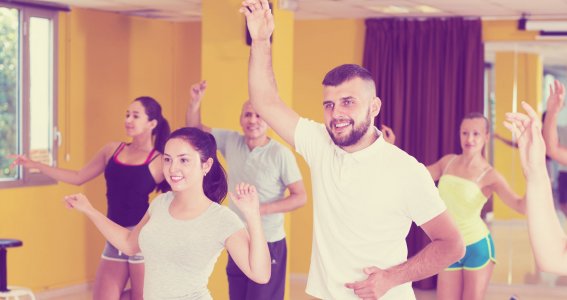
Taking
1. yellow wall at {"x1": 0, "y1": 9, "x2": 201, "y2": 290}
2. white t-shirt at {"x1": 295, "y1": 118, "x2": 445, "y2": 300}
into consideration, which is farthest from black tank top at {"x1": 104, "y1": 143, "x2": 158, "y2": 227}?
yellow wall at {"x1": 0, "y1": 9, "x2": 201, "y2": 290}

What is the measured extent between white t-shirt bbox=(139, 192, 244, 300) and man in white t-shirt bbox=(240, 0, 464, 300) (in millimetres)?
436

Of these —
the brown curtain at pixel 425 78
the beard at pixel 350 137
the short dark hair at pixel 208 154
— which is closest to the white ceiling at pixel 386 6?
the brown curtain at pixel 425 78

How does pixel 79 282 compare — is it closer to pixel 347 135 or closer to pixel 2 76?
pixel 2 76

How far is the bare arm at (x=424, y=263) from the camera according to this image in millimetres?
2939

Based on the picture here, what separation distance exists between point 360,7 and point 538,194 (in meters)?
5.86

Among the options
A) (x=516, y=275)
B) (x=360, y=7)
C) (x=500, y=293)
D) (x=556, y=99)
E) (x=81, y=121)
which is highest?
(x=360, y=7)

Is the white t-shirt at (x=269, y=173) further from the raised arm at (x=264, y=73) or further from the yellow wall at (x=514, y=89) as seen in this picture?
the yellow wall at (x=514, y=89)

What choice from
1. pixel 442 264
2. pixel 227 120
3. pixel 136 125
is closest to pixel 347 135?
pixel 442 264

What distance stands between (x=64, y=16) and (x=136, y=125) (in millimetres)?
3165

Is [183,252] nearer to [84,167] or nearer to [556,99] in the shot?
[556,99]

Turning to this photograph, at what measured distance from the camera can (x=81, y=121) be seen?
830 centimetres

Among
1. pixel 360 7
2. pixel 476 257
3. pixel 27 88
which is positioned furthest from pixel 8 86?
pixel 476 257

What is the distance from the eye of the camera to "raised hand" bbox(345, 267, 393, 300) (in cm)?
293

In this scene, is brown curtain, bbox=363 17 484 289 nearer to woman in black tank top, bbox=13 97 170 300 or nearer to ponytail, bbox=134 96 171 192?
ponytail, bbox=134 96 171 192
